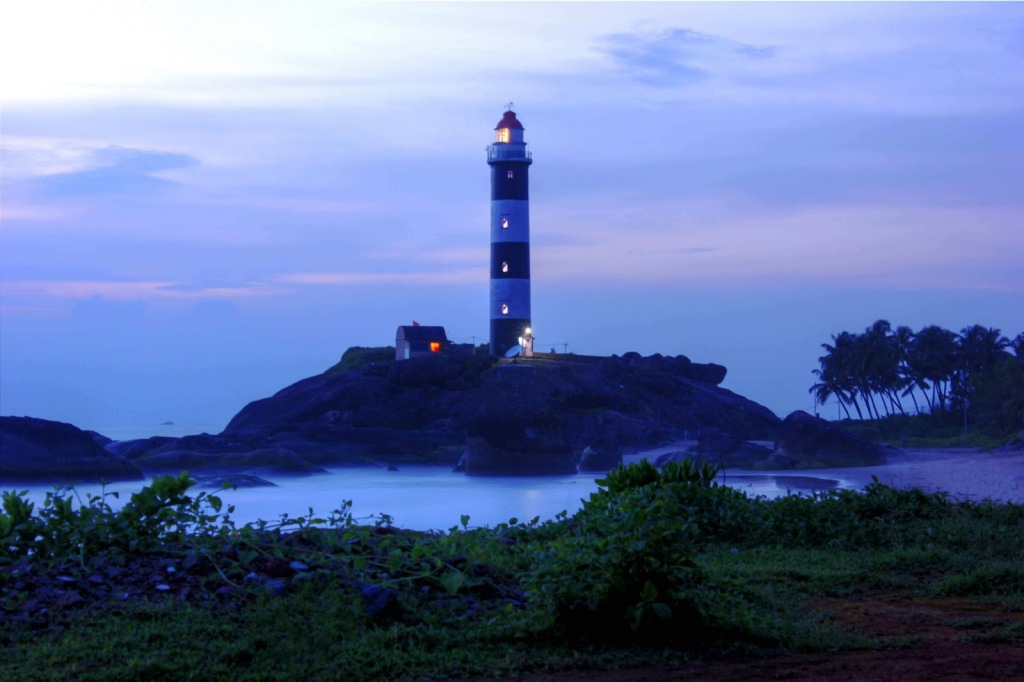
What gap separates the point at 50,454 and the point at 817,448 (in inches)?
1273

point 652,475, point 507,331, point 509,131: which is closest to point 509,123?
point 509,131

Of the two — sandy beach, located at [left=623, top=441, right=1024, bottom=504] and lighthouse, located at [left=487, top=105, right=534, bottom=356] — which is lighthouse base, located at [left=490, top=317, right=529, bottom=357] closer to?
lighthouse, located at [left=487, top=105, right=534, bottom=356]

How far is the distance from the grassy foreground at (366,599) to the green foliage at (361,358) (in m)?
66.3

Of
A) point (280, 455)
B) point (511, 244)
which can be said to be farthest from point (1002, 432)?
point (280, 455)

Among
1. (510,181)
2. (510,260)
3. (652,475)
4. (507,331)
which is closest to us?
(652,475)

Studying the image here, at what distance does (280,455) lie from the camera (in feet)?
170

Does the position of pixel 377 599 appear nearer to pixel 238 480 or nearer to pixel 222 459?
pixel 238 480

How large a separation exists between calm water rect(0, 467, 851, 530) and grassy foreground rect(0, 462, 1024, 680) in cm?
2285

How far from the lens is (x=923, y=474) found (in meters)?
39.2

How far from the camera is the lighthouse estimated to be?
57.2 meters

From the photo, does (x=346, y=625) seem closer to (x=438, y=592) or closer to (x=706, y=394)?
(x=438, y=592)

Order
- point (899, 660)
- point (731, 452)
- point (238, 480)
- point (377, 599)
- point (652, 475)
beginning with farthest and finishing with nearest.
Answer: point (731, 452), point (238, 480), point (652, 475), point (377, 599), point (899, 660)

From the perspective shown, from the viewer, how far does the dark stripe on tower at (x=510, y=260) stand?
57.2m

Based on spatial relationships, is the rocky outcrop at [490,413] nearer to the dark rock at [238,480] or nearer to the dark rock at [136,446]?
the dark rock at [136,446]
